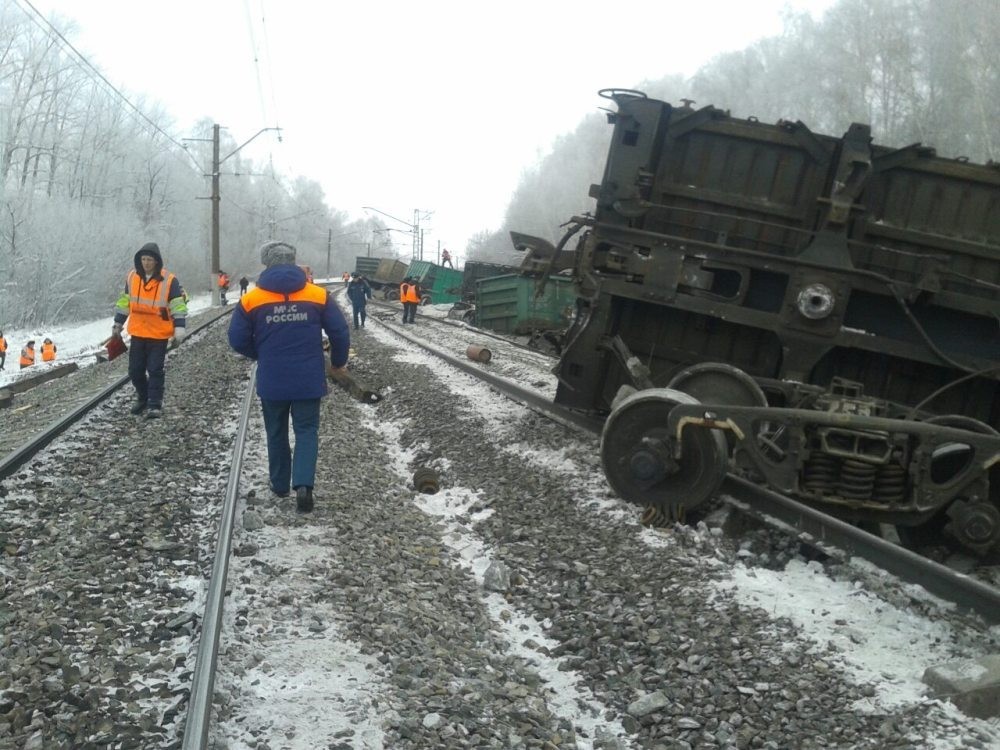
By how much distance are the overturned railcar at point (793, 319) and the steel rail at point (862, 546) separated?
169 millimetres

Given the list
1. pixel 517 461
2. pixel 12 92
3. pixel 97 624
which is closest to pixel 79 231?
pixel 12 92

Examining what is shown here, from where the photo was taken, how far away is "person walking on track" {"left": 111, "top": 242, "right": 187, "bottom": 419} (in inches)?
323

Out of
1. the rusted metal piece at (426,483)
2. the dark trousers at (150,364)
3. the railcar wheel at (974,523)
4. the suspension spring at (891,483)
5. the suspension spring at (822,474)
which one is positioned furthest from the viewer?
the dark trousers at (150,364)

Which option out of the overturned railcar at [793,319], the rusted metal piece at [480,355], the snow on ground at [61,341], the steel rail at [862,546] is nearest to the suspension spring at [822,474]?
the overturned railcar at [793,319]

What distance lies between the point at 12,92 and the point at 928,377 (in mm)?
50021

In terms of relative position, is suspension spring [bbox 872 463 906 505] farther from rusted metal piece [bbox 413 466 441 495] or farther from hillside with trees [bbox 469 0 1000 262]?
hillside with trees [bbox 469 0 1000 262]

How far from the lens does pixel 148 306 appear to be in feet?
27.0

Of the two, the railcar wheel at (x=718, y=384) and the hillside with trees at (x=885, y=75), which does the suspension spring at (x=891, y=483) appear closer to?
the railcar wheel at (x=718, y=384)

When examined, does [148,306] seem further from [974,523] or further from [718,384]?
[974,523]

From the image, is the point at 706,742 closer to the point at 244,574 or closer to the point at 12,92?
the point at 244,574

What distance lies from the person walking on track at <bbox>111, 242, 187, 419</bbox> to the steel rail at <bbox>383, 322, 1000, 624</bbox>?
5.68m

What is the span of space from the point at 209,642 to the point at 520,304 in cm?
1979

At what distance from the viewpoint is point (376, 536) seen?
5215mm

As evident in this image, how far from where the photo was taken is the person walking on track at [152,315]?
8211 mm
